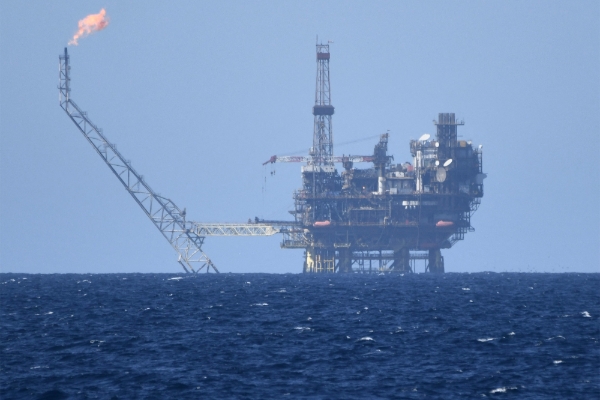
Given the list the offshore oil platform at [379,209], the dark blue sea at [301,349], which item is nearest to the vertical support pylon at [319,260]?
the offshore oil platform at [379,209]

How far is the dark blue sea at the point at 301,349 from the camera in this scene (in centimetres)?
3988

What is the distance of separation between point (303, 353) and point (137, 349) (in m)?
7.63

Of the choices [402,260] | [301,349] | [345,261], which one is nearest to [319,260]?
[345,261]

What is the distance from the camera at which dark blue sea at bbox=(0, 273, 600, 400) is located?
1570 inches

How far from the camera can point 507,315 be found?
67.0 meters

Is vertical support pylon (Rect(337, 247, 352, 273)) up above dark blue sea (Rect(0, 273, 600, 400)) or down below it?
above

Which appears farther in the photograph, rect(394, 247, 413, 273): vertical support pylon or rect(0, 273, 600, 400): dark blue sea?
rect(394, 247, 413, 273): vertical support pylon

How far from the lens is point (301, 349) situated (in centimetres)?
4950

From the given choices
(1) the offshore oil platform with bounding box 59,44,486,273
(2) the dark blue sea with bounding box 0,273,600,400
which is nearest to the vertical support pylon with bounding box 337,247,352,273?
(1) the offshore oil platform with bounding box 59,44,486,273

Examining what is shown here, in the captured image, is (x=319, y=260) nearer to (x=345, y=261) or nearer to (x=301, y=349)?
(x=345, y=261)

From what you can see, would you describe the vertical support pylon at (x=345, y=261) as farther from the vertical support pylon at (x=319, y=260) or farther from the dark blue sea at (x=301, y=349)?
the dark blue sea at (x=301, y=349)

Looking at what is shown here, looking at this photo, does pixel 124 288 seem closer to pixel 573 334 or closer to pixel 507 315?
pixel 507 315

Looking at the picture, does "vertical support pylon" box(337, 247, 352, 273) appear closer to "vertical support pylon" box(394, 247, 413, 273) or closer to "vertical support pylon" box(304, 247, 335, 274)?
"vertical support pylon" box(304, 247, 335, 274)

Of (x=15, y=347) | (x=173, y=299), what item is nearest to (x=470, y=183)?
(x=173, y=299)
